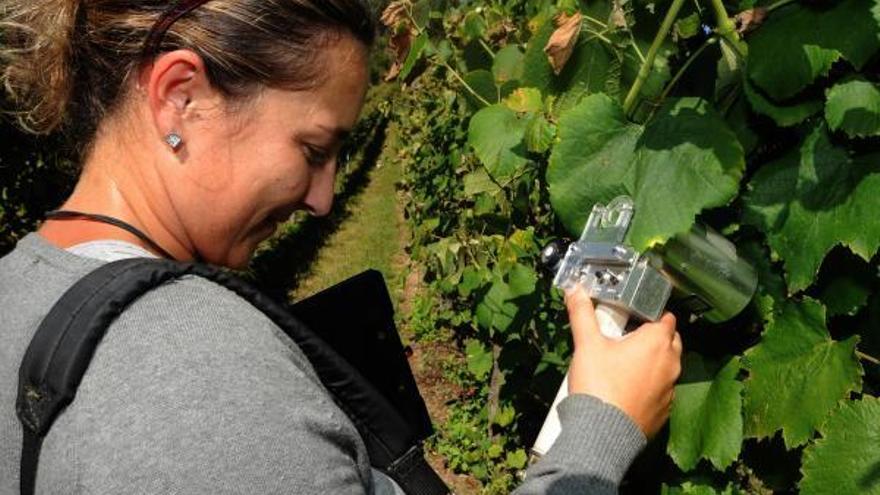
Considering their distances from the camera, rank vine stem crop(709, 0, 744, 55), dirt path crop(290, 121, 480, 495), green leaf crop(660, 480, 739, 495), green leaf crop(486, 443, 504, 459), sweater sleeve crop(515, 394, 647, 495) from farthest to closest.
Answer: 1. dirt path crop(290, 121, 480, 495)
2. green leaf crop(486, 443, 504, 459)
3. green leaf crop(660, 480, 739, 495)
4. vine stem crop(709, 0, 744, 55)
5. sweater sleeve crop(515, 394, 647, 495)

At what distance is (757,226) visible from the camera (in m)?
1.45

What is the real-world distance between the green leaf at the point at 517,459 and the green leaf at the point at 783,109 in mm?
2606

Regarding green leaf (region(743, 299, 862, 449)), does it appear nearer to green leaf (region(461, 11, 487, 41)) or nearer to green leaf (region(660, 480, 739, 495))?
green leaf (region(660, 480, 739, 495))

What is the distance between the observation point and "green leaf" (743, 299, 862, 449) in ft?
4.67

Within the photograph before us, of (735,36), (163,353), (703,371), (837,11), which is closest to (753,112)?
(735,36)

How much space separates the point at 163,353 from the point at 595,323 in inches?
25.5

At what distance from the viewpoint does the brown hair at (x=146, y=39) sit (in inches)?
45.7

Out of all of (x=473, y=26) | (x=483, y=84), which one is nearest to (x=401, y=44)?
(x=473, y=26)

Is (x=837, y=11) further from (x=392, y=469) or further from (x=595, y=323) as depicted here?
(x=392, y=469)

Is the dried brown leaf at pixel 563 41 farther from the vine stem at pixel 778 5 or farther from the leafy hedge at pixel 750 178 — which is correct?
the vine stem at pixel 778 5

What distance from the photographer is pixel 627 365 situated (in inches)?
49.0

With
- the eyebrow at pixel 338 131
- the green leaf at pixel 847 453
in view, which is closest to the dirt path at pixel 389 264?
the green leaf at pixel 847 453

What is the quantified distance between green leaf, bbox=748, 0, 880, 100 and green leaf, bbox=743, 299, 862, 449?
383 mm

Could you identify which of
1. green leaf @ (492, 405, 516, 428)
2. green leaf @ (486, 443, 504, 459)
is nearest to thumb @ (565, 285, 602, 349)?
green leaf @ (492, 405, 516, 428)
